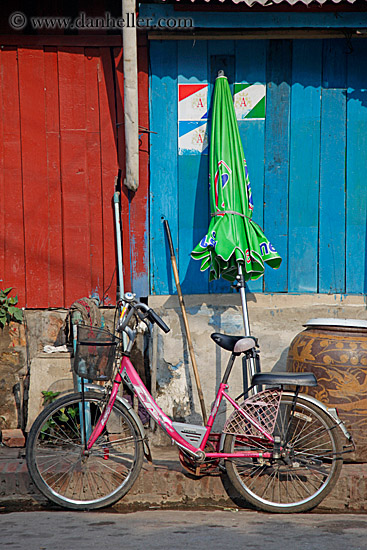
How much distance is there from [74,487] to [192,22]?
3.82m

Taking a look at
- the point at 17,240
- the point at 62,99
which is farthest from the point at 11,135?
the point at 17,240

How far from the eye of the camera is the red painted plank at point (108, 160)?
539 centimetres

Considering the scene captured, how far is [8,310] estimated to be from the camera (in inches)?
214

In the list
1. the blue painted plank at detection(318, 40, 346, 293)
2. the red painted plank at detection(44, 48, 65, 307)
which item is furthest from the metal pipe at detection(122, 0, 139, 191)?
the blue painted plank at detection(318, 40, 346, 293)

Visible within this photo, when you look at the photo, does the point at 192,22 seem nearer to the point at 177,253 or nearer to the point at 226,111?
the point at 226,111

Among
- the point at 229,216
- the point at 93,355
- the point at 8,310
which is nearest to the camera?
the point at 93,355

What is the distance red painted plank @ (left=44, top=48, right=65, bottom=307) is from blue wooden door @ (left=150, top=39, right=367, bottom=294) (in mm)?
851

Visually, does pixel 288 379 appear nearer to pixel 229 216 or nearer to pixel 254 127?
pixel 229 216

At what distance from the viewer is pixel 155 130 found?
5.38 m

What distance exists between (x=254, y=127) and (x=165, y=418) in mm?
2652

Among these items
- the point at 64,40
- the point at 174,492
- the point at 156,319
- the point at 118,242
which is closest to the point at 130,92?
the point at 64,40

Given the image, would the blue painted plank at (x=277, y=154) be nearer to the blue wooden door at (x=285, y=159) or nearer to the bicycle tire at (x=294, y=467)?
the blue wooden door at (x=285, y=159)

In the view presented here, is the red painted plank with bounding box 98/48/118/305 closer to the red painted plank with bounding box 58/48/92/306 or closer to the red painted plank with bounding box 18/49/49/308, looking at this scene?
the red painted plank with bounding box 58/48/92/306

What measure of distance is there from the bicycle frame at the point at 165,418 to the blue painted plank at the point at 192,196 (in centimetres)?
140
